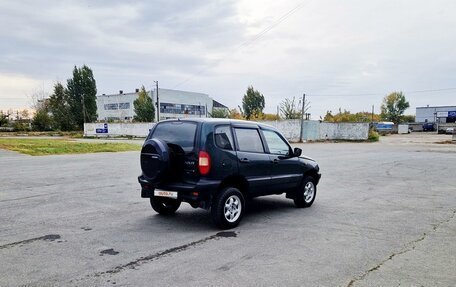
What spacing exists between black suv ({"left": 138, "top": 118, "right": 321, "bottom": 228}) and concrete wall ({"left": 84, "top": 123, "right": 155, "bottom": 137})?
162ft

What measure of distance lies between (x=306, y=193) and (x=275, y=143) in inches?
57.4

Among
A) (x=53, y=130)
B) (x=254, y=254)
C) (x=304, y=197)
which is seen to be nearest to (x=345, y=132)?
(x=304, y=197)

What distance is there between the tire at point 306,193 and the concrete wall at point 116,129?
4851 cm

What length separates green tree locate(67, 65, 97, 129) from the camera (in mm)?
72562

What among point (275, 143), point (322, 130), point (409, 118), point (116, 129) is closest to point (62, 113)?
point (116, 129)

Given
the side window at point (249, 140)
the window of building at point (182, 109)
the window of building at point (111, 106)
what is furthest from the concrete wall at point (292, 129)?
the window of building at point (111, 106)

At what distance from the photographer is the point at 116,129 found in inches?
2304

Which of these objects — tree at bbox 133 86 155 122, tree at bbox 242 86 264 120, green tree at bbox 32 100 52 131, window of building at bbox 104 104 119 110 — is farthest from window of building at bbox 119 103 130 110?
tree at bbox 242 86 264 120

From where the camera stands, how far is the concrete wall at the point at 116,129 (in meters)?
55.9

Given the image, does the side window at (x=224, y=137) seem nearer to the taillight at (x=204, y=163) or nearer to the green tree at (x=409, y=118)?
the taillight at (x=204, y=163)

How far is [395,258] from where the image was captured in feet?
15.9

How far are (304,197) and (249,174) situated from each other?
196cm

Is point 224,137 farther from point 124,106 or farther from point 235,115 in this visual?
point 124,106

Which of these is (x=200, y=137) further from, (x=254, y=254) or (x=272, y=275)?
(x=272, y=275)
